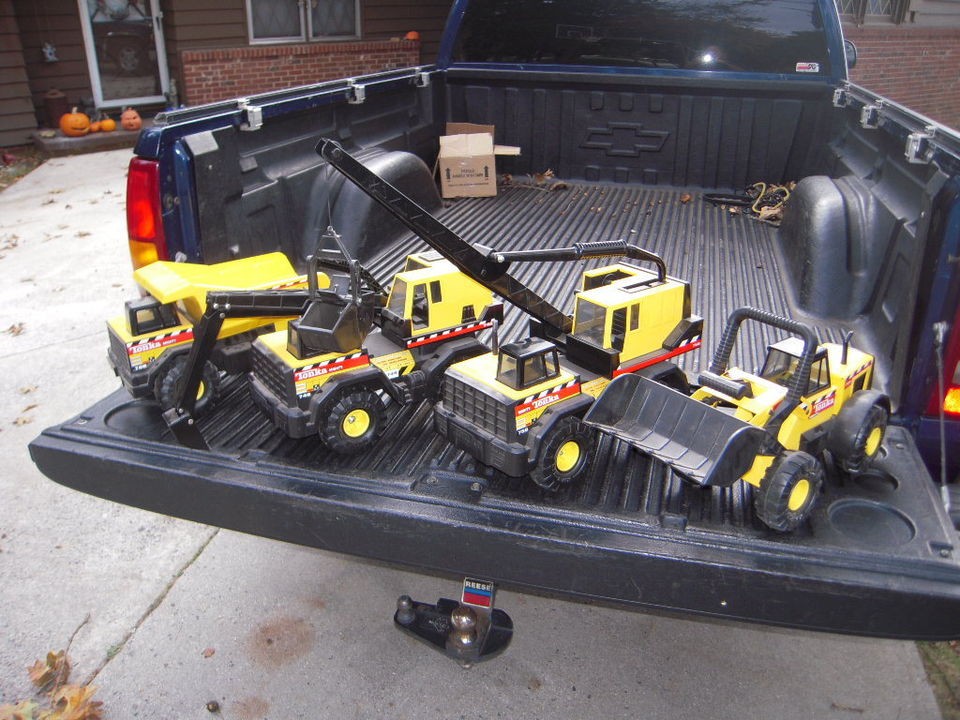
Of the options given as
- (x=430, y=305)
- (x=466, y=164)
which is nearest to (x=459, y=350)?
(x=430, y=305)

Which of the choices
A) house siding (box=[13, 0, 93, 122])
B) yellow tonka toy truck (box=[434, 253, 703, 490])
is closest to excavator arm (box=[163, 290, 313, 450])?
yellow tonka toy truck (box=[434, 253, 703, 490])

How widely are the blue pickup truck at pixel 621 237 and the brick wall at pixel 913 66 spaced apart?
384 inches

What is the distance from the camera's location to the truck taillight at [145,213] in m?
2.81

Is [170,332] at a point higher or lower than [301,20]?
lower

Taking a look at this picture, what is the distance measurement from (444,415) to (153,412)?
1.06m

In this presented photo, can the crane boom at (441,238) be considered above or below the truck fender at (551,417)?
above

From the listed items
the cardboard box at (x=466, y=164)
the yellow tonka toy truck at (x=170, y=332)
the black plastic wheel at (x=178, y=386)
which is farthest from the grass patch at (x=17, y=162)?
the black plastic wheel at (x=178, y=386)

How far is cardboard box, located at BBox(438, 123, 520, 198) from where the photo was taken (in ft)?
17.3

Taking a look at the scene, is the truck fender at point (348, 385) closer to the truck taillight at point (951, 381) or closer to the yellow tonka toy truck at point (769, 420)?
the yellow tonka toy truck at point (769, 420)

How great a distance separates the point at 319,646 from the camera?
124 inches

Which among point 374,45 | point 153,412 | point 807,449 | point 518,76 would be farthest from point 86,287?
point 374,45

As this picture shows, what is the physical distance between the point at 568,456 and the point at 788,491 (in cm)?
61

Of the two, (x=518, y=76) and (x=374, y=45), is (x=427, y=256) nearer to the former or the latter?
(x=518, y=76)

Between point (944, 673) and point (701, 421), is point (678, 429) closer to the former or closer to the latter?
point (701, 421)
